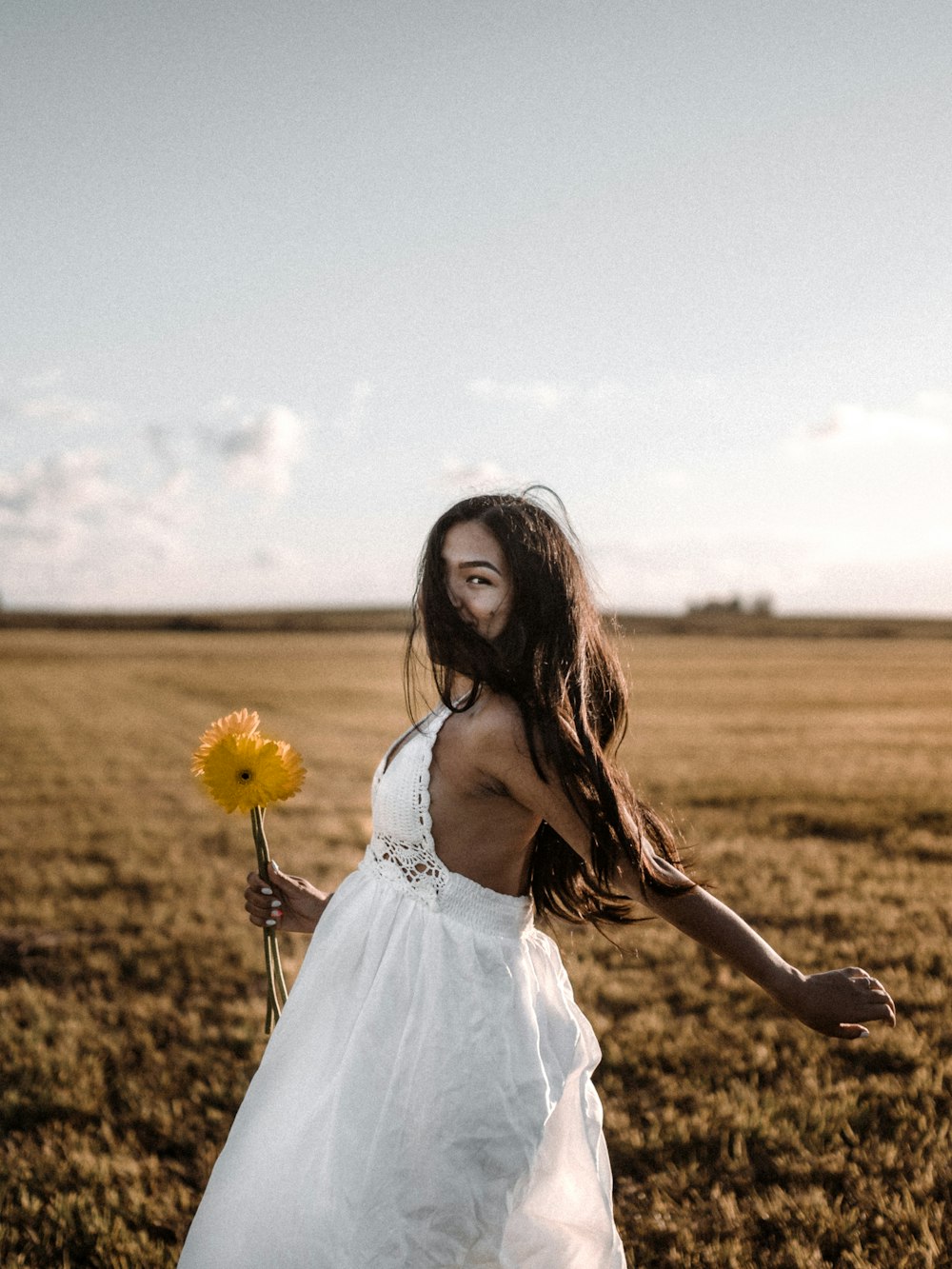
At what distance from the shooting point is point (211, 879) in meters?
8.76

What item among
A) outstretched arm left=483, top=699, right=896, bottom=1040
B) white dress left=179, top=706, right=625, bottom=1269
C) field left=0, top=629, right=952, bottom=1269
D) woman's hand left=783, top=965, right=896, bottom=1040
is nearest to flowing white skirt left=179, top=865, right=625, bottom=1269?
white dress left=179, top=706, right=625, bottom=1269

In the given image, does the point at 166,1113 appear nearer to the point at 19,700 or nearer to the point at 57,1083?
the point at 57,1083

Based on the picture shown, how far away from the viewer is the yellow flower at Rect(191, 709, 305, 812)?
262 centimetres

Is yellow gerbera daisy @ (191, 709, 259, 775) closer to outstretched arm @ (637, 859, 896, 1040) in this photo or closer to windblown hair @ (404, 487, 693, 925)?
windblown hair @ (404, 487, 693, 925)

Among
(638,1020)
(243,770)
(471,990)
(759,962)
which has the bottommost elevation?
(638,1020)

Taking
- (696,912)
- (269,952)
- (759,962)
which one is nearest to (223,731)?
(269,952)

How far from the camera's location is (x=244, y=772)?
2.64 m

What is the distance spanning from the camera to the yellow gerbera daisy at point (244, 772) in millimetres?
2621

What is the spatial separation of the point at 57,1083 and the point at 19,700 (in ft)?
90.1

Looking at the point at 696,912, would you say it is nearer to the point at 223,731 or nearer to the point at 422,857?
the point at 422,857

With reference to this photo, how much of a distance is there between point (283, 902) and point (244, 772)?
409 millimetres

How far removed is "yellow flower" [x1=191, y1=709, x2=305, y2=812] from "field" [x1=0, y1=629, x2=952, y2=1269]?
0.92 m

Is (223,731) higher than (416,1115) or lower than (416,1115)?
higher

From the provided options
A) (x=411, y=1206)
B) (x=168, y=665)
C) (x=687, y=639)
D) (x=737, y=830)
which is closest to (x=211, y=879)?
(x=737, y=830)
